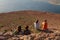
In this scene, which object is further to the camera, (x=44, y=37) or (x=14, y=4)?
(x=14, y=4)

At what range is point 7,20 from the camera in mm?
13758

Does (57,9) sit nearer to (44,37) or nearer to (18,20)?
(18,20)

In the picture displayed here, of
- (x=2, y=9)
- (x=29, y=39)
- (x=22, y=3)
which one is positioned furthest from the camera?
(x=22, y=3)

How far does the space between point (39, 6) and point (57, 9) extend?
1.56 metres

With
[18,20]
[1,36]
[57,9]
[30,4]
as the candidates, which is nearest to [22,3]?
[30,4]

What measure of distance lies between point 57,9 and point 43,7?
117 cm

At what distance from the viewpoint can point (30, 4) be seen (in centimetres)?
1922

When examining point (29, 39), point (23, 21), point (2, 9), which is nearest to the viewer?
point (29, 39)

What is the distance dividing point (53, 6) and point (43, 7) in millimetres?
910

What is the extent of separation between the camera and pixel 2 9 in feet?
59.3

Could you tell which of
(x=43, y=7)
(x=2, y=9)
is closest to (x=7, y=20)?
(x=2, y=9)

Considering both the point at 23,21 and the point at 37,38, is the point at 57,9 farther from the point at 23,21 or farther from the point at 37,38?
the point at 37,38

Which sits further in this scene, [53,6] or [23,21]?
[53,6]

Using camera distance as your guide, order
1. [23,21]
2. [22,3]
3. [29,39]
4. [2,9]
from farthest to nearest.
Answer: [22,3] < [2,9] < [23,21] < [29,39]
